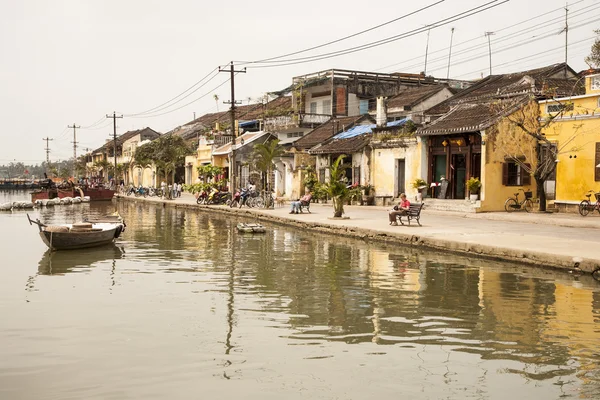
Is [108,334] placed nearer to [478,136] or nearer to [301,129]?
[478,136]

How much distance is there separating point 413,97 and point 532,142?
12.9 metres

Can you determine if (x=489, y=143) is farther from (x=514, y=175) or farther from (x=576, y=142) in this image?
(x=576, y=142)

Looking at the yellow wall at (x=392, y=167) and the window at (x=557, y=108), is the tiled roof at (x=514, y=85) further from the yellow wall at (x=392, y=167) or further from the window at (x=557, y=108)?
the yellow wall at (x=392, y=167)

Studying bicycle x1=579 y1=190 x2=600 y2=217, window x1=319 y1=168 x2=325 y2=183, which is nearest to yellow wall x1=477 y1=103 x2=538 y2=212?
bicycle x1=579 y1=190 x2=600 y2=217

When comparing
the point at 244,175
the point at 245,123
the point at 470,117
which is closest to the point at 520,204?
the point at 470,117

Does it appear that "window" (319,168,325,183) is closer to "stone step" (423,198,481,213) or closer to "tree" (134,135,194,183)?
"stone step" (423,198,481,213)

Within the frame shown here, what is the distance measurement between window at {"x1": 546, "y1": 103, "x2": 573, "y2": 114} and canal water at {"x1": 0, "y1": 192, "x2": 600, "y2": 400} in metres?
11.3

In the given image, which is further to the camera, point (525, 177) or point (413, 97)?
point (413, 97)

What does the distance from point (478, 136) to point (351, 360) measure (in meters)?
21.5

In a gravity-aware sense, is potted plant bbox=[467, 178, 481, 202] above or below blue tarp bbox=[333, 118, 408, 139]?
below

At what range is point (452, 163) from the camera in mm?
29375

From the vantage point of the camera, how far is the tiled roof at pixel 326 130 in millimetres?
40475

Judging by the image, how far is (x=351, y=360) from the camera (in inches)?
301

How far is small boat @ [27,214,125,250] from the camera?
58.9 ft
